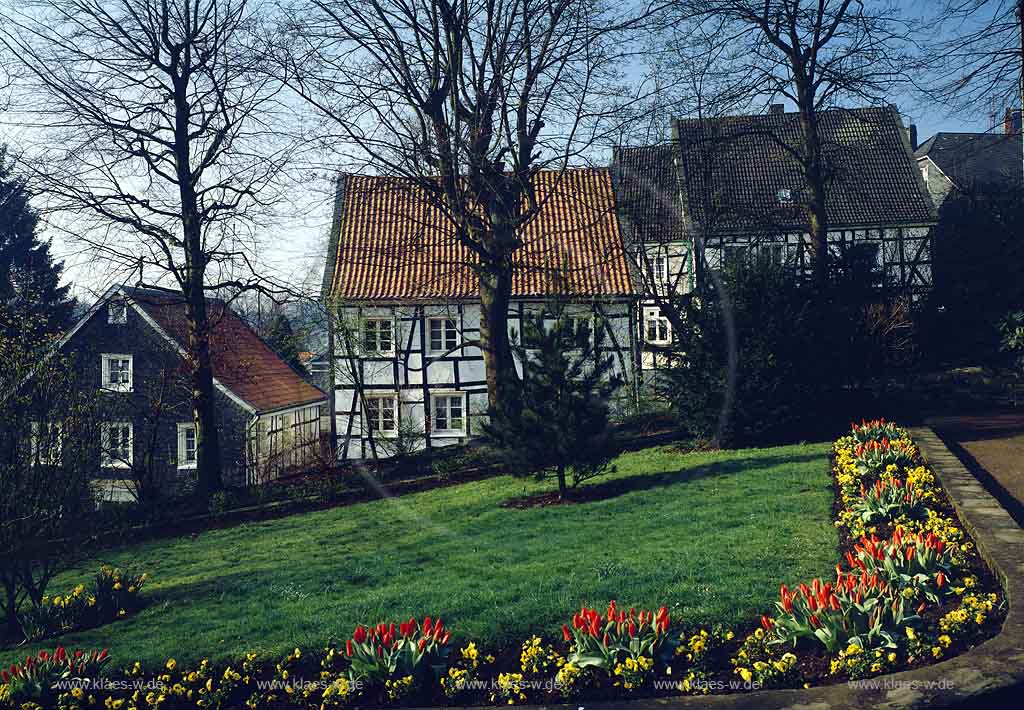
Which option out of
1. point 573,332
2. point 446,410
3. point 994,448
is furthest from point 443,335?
point 994,448

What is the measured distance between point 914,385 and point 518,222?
1037cm

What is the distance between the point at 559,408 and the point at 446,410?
13.6 meters

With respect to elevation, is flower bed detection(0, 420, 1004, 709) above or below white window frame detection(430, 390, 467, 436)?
below

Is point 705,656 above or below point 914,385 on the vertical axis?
below

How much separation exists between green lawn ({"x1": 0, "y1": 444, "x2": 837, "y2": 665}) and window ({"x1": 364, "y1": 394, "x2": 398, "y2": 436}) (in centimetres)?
1071

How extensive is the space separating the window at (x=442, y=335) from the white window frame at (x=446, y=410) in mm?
1378

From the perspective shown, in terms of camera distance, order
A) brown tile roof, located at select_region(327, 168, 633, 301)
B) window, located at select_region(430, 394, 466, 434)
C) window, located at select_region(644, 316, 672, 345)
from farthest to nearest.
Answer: window, located at select_region(644, 316, 672, 345) < window, located at select_region(430, 394, 466, 434) < brown tile roof, located at select_region(327, 168, 633, 301)

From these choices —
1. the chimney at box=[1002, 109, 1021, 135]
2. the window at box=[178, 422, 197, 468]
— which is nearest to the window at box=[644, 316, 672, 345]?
the chimney at box=[1002, 109, 1021, 135]

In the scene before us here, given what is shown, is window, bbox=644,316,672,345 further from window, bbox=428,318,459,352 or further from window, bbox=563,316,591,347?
window, bbox=563,316,591,347

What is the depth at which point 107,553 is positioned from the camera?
14531mm

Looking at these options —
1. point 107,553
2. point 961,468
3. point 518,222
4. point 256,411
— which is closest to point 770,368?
point 961,468

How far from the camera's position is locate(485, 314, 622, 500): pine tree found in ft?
41.5

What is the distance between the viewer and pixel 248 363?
23719 mm

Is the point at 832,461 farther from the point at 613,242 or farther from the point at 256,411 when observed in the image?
the point at 256,411
